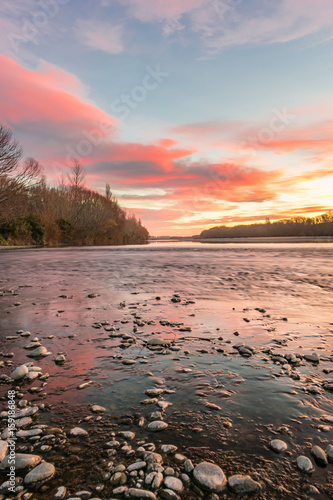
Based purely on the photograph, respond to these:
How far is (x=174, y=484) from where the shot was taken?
192 centimetres

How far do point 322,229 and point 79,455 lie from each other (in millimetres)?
121396

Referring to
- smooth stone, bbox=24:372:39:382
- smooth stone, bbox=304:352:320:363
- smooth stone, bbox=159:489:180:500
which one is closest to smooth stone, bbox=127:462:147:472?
smooth stone, bbox=159:489:180:500

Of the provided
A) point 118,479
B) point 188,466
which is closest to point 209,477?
point 188,466

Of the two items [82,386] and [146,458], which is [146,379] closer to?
[82,386]

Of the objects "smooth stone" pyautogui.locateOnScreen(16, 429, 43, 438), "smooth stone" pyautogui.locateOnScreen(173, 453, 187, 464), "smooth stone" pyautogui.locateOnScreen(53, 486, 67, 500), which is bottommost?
"smooth stone" pyautogui.locateOnScreen(173, 453, 187, 464)

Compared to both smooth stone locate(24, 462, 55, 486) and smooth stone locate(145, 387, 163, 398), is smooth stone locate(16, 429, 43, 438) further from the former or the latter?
smooth stone locate(145, 387, 163, 398)

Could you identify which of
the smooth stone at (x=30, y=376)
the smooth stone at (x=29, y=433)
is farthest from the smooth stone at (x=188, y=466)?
the smooth stone at (x=30, y=376)

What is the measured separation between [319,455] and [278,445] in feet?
0.93

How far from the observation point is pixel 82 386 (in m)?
3.21

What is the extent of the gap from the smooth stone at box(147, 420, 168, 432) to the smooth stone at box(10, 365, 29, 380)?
5.84 feet

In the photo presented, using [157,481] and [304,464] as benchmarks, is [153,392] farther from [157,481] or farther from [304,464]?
[304,464]

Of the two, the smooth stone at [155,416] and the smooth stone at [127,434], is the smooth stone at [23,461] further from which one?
the smooth stone at [155,416]

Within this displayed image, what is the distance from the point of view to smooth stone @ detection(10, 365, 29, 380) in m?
3.39

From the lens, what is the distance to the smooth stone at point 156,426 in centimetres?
251
